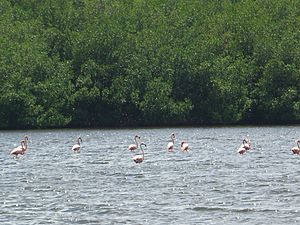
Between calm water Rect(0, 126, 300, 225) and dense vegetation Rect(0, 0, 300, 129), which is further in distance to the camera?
dense vegetation Rect(0, 0, 300, 129)

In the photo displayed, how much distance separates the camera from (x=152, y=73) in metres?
81.8

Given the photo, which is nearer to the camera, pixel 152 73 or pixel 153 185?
pixel 153 185

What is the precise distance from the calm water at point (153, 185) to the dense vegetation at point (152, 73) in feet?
72.2

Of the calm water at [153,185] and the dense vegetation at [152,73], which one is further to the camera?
the dense vegetation at [152,73]

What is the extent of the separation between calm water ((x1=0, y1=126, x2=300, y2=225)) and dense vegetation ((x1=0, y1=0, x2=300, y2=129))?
22.0 meters

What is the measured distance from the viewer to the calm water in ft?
89.5

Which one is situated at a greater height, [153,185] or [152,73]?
[152,73]

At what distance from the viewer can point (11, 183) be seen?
3578 centimetres

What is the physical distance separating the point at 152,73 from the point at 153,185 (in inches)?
1895

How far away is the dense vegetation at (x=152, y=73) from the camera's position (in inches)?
3103

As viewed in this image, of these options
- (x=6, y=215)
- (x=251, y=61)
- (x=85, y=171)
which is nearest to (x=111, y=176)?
(x=85, y=171)

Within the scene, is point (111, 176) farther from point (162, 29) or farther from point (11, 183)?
point (162, 29)

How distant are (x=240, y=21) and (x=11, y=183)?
2020 inches

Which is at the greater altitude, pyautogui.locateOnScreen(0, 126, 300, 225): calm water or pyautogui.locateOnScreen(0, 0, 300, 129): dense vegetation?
pyautogui.locateOnScreen(0, 0, 300, 129): dense vegetation
